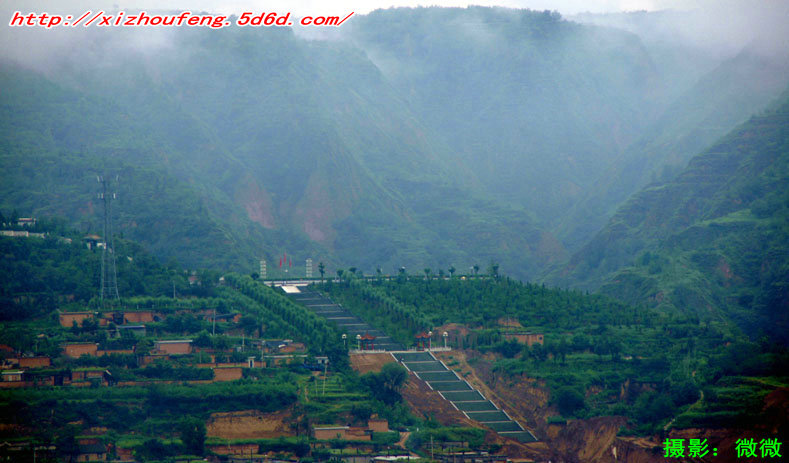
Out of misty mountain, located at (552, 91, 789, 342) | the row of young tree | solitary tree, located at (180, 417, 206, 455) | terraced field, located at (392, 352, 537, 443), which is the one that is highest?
misty mountain, located at (552, 91, 789, 342)

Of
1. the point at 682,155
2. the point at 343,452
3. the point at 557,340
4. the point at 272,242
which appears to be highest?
the point at 682,155

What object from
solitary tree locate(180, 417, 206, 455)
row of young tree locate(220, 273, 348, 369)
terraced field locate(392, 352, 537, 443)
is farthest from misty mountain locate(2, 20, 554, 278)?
solitary tree locate(180, 417, 206, 455)

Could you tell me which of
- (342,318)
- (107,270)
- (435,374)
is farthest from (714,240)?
(107,270)

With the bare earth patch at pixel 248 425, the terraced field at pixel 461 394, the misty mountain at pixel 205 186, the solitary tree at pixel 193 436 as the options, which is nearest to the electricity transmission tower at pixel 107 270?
the misty mountain at pixel 205 186

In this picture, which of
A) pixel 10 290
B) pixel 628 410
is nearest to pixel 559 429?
pixel 628 410

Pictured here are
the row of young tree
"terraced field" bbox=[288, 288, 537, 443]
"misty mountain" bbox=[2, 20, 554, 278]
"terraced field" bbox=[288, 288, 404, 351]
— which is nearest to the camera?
"terraced field" bbox=[288, 288, 537, 443]

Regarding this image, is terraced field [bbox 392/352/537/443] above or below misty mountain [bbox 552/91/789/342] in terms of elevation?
below

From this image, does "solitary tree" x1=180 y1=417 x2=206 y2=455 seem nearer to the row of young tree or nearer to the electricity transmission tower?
the row of young tree

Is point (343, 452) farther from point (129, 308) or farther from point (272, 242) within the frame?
point (272, 242)
